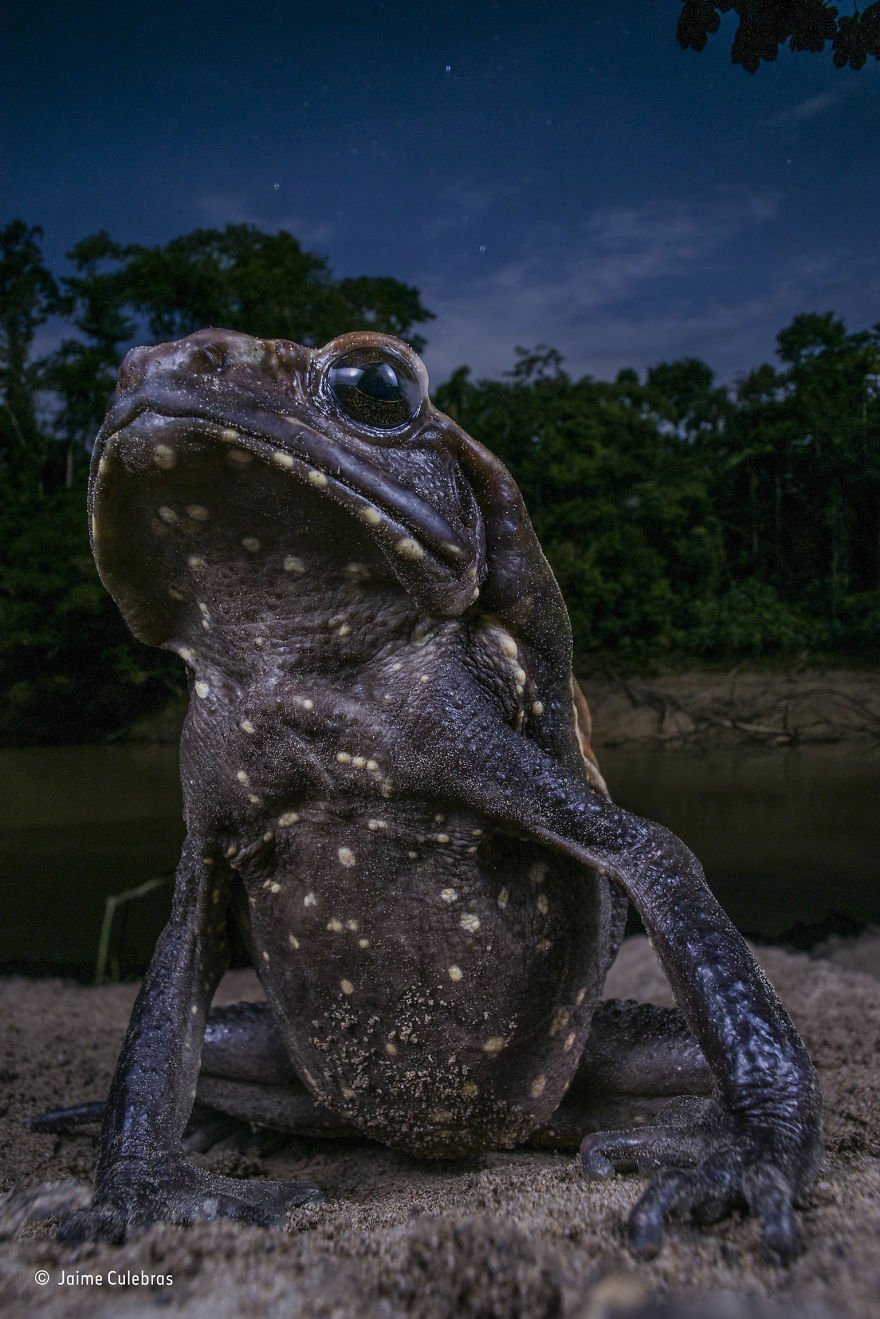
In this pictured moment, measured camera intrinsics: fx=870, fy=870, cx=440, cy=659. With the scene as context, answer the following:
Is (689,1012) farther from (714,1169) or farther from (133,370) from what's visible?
(133,370)

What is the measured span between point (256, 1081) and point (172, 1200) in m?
0.87

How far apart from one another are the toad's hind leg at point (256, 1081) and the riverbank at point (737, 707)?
4674 mm

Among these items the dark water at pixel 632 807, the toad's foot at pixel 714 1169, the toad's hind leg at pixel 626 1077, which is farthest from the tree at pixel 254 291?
the toad's foot at pixel 714 1169

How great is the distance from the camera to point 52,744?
4898mm

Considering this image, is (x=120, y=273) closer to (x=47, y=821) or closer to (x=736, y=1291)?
(x=47, y=821)

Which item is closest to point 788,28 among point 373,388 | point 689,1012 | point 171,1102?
point 373,388

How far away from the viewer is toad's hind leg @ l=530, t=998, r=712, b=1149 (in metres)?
2.18

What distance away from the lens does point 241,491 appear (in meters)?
1.54

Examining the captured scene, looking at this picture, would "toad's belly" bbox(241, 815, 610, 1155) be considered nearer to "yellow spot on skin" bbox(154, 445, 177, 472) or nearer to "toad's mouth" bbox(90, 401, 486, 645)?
"toad's mouth" bbox(90, 401, 486, 645)

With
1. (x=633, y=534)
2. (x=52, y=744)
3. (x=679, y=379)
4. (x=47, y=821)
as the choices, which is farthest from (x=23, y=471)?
(x=679, y=379)

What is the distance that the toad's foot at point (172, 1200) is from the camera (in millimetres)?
1413

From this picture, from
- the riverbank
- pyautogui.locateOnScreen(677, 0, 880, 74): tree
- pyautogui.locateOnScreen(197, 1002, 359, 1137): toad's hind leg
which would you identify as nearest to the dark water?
the riverbank

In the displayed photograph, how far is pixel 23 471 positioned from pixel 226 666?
4.45m

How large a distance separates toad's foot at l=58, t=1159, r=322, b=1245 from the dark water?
3.52m
